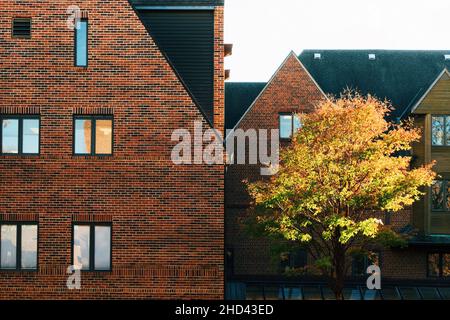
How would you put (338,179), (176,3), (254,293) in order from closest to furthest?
(176,3) → (338,179) → (254,293)

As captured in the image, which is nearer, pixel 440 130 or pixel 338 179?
pixel 338 179

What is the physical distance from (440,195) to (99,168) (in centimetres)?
1857

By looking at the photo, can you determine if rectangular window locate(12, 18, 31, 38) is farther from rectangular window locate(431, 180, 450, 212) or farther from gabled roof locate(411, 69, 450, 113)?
rectangular window locate(431, 180, 450, 212)

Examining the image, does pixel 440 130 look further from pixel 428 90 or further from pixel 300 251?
pixel 300 251

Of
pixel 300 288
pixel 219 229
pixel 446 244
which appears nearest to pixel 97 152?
pixel 219 229

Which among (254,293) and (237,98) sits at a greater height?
(237,98)

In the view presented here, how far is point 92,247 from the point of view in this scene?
1984cm

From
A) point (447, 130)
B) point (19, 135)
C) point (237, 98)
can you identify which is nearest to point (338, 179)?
point (447, 130)

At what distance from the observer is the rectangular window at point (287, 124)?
3250 centimetres

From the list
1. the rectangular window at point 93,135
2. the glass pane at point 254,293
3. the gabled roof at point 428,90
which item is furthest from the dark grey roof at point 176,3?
the gabled roof at point 428,90

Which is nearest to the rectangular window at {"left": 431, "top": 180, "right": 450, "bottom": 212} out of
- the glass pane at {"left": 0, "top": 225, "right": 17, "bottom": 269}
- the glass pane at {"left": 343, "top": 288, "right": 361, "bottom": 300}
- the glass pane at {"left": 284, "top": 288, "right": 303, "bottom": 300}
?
the glass pane at {"left": 343, "top": 288, "right": 361, "bottom": 300}

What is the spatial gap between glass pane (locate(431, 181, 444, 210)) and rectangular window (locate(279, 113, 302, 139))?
703 cm

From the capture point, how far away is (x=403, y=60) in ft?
127

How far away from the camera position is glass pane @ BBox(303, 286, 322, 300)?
2919 centimetres
